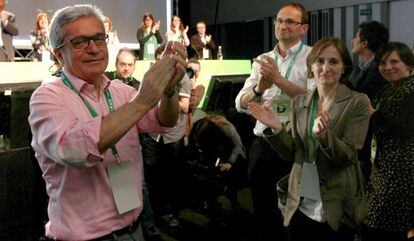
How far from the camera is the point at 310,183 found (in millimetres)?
1805

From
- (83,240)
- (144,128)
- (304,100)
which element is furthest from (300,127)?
(83,240)

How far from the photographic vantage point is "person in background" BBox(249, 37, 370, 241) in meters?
1.73

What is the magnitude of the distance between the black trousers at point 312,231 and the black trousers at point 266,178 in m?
0.42

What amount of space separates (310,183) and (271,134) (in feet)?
0.88

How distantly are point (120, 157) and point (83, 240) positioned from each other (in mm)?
241

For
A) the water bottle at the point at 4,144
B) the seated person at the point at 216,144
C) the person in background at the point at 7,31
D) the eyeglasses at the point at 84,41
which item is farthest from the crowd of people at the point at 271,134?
the person in background at the point at 7,31

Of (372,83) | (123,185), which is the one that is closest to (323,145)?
(123,185)

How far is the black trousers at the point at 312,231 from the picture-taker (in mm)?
1772

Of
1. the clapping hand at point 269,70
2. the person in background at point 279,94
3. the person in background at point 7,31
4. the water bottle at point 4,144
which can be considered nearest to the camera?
the clapping hand at point 269,70

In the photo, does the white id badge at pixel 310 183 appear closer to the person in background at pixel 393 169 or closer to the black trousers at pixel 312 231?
the black trousers at pixel 312 231

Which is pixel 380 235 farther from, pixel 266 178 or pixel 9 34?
pixel 9 34

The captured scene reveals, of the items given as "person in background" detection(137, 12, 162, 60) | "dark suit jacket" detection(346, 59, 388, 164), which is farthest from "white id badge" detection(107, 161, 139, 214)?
"person in background" detection(137, 12, 162, 60)

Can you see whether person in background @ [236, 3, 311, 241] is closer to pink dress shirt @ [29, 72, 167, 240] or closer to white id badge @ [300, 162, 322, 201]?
white id badge @ [300, 162, 322, 201]

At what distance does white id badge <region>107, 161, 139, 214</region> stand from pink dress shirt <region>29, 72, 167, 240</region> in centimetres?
2
